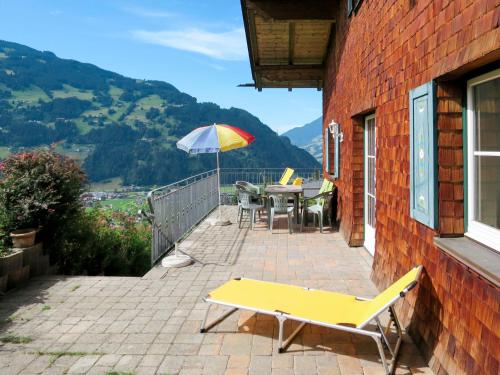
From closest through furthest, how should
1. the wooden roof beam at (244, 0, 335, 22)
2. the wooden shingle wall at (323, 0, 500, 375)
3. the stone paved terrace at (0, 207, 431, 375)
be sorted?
the wooden shingle wall at (323, 0, 500, 375) → the stone paved terrace at (0, 207, 431, 375) → the wooden roof beam at (244, 0, 335, 22)

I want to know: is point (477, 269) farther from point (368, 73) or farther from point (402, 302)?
point (368, 73)

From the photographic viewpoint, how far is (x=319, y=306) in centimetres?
340

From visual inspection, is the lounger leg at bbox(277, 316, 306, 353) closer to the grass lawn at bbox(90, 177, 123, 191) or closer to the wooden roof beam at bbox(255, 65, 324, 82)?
the wooden roof beam at bbox(255, 65, 324, 82)

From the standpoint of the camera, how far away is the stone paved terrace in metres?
3.04

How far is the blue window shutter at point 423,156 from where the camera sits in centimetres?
288

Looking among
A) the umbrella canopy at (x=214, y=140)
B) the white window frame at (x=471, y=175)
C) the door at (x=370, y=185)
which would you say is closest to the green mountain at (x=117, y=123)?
the umbrella canopy at (x=214, y=140)

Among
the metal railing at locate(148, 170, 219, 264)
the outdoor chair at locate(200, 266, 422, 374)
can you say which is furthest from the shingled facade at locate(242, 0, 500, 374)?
the metal railing at locate(148, 170, 219, 264)

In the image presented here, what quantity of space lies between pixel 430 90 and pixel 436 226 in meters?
0.90

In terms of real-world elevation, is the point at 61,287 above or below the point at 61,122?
below

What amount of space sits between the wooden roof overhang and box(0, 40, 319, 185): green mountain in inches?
2602

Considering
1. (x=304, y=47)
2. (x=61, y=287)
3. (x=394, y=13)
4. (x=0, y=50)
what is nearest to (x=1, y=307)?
(x=61, y=287)

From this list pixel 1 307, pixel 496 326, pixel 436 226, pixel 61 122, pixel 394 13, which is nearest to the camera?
pixel 496 326

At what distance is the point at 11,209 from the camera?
5.32 metres

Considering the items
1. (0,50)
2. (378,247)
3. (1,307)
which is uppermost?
(0,50)
